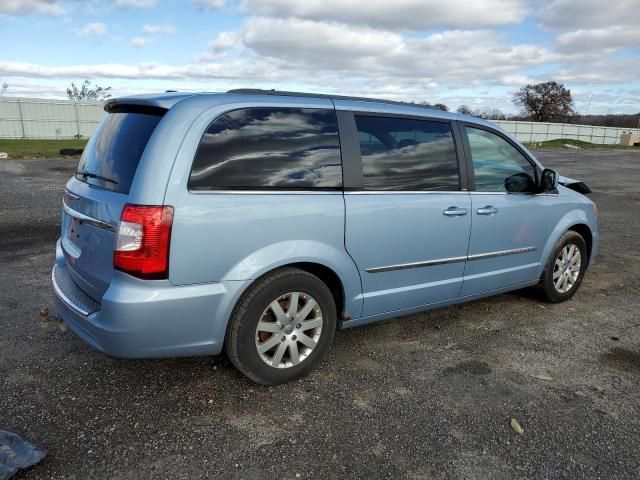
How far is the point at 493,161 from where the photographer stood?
14.2ft

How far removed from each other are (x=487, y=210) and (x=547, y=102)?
87642 millimetres

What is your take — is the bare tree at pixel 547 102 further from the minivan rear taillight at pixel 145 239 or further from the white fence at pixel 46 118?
the minivan rear taillight at pixel 145 239

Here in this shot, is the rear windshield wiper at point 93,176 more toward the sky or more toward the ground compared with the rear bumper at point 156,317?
more toward the sky

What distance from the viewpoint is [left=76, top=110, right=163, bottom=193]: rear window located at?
116 inches

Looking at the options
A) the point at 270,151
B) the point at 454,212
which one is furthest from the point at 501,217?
the point at 270,151

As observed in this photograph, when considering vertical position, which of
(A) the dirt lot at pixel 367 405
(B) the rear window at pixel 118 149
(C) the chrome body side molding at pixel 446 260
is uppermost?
(B) the rear window at pixel 118 149

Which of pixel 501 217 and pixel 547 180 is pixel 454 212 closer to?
pixel 501 217

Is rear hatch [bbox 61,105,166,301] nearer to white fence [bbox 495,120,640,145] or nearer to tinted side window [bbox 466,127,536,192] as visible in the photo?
tinted side window [bbox 466,127,536,192]

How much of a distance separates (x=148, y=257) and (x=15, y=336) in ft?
6.41

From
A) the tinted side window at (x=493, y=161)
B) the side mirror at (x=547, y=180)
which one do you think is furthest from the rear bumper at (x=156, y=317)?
the side mirror at (x=547, y=180)

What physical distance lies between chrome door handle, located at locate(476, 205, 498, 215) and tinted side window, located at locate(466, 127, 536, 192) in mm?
144

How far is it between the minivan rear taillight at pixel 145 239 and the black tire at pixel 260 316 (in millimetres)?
533

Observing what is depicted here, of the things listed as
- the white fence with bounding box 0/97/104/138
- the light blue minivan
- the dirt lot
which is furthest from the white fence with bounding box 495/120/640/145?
the light blue minivan

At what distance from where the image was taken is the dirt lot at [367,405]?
259 cm
